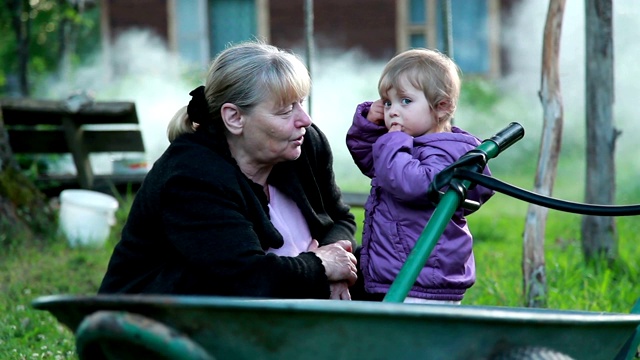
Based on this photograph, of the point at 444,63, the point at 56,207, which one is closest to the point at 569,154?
the point at 56,207

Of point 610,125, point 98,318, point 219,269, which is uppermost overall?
point 98,318

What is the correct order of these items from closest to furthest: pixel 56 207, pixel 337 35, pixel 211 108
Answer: pixel 211 108 < pixel 56 207 < pixel 337 35

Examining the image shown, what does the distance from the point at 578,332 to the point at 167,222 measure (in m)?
1.19

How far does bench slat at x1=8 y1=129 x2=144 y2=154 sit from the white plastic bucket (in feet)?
3.18

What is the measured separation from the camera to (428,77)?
316cm

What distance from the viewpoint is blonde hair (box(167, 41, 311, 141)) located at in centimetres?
310

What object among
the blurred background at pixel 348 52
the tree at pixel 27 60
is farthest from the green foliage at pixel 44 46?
the blurred background at pixel 348 52

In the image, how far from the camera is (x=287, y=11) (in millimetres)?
17125

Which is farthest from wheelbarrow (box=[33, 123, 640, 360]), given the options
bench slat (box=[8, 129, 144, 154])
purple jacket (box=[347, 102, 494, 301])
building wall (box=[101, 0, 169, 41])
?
building wall (box=[101, 0, 169, 41])

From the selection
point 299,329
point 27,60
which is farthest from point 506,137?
point 27,60

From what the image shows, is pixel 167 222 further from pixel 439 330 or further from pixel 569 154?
pixel 569 154

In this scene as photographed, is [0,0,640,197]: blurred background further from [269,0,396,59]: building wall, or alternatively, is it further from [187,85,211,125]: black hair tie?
[187,85,211,125]: black hair tie

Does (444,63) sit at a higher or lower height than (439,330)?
higher

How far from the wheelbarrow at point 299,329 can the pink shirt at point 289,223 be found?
39.9 inches
